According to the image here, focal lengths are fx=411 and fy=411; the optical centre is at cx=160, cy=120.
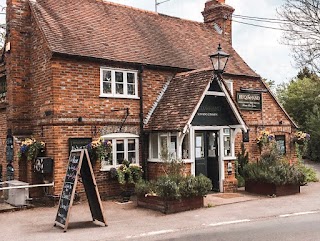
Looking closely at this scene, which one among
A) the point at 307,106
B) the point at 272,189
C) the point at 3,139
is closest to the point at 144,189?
the point at 272,189

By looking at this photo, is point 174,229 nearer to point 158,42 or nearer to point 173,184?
point 173,184

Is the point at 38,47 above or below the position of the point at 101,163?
above

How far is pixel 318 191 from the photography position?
49.6 ft

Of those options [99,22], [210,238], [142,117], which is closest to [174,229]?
[210,238]

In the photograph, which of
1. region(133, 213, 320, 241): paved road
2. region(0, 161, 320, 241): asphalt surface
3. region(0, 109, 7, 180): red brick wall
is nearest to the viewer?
region(133, 213, 320, 241): paved road

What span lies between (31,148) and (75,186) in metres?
4.43

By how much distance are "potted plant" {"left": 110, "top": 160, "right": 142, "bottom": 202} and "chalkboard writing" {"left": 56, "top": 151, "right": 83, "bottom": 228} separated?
3569 millimetres

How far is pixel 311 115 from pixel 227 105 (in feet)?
51.7

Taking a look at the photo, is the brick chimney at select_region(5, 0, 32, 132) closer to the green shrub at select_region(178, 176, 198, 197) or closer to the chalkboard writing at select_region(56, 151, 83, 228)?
the chalkboard writing at select_region(56, 151, 83, 228)

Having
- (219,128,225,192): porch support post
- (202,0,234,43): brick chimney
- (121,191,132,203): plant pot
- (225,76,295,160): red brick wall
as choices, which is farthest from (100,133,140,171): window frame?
(202,0,234,43): brick chimney

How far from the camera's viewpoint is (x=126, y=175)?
13586 mm

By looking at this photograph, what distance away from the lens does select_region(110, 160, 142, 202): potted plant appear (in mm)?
13383

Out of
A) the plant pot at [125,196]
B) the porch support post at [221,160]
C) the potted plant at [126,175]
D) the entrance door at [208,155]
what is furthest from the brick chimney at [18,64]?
the porch support post at [221,160]

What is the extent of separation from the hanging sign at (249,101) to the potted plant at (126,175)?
20.5 feet
